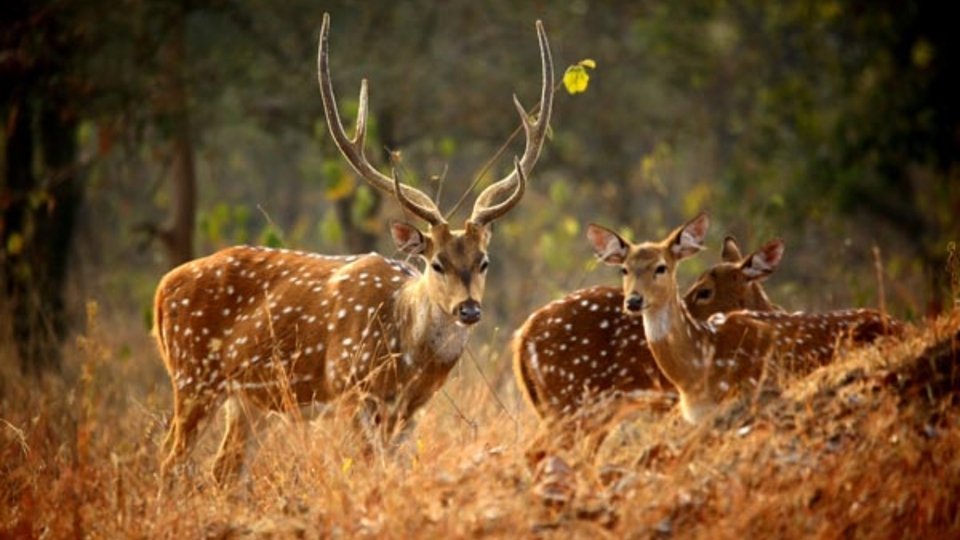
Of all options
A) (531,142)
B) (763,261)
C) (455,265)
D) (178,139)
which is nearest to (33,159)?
(178,139)

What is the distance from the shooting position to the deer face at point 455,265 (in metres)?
8.24

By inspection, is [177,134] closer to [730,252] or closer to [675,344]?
[730,252]

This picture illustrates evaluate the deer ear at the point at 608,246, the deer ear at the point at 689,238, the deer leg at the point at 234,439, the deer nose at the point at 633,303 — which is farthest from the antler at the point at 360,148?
the deer leg at the point at 234,439

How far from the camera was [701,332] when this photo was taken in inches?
334

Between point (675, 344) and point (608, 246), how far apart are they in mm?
629

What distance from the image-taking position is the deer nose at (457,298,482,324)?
26.8ft

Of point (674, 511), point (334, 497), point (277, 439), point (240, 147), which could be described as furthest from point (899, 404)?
point (240, 147)

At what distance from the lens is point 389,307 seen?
878 centimetres

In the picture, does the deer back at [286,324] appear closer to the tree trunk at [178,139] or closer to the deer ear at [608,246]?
the deer ear at [608,246]

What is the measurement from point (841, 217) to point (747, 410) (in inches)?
448

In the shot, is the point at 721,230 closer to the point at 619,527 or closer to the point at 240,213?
the point at 240,213

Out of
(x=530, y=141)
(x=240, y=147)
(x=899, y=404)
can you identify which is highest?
(x=530, y=141)

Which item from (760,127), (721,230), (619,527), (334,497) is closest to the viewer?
(619,527)

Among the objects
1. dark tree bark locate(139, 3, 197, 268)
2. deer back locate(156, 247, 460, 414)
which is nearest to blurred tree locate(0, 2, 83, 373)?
dark tree bark locate(139, 3, 197, 268)
